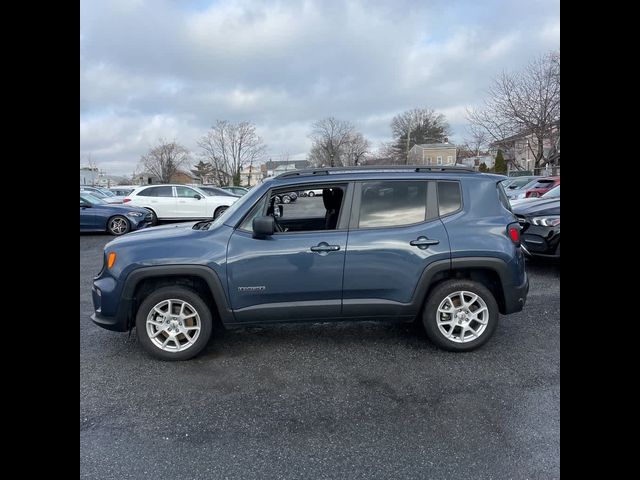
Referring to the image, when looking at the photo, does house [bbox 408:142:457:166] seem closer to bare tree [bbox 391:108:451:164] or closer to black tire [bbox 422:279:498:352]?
bare tree [bbox 391:108:451:164]

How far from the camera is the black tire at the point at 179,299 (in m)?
3.52

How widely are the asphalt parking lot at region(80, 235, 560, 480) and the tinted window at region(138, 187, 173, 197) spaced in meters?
10.9

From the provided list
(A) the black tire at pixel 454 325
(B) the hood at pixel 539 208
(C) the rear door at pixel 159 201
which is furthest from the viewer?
(C) the rear door at pixel 159 201

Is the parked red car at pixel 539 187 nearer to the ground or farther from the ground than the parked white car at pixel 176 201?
farther from the ground

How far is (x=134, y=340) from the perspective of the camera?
4082 millimetres

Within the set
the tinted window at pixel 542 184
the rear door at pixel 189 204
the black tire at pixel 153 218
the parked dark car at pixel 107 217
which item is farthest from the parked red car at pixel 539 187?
the parked dark car at pixel 107 217

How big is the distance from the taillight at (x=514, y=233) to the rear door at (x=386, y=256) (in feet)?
2.14

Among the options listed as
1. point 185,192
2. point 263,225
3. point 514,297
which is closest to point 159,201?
point 185,192

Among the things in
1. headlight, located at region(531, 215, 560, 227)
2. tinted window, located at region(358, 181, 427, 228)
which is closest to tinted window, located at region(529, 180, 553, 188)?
headlight, located at region(531, 215, 560, 227)

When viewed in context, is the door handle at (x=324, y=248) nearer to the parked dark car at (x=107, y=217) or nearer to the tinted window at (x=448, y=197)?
the tinted window at (x=448, y=197)

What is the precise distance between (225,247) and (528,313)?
Answer: 3780 millimetres

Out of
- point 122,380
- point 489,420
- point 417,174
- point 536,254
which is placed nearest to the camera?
point 489,420
